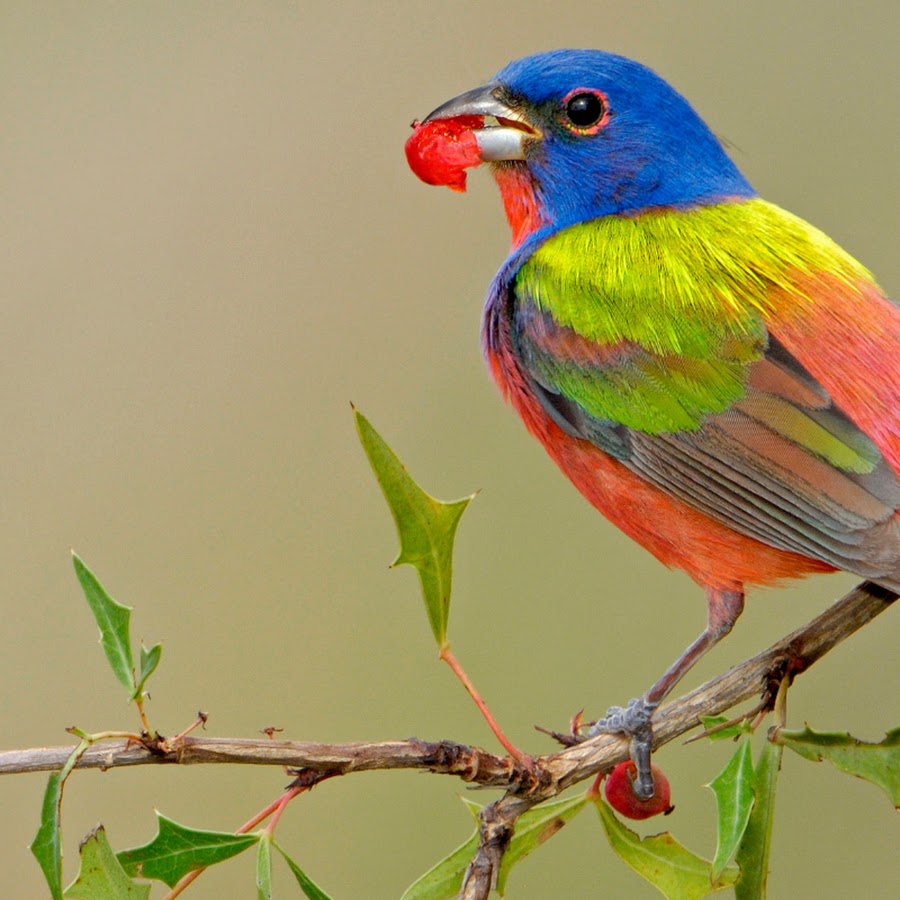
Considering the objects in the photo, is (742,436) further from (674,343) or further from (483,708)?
(483,708)

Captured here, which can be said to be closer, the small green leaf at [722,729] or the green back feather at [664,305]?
the small green leaf at [722,729]

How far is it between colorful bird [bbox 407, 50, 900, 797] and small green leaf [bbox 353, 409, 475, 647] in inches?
28.4

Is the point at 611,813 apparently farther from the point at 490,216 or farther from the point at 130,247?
the point at 130,247

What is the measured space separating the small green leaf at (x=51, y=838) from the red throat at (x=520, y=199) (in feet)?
8.10

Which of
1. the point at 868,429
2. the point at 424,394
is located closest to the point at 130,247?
the point at 424,394

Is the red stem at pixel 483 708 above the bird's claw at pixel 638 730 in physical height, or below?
above

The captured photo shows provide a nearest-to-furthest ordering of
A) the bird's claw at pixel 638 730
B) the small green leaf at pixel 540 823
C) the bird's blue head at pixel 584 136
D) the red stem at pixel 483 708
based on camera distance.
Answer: the red stem at pixel 483 708 → the small green leaf at pixel 540 823 → the bird's claw at pixel 638 730 → the bird's blue head at pixel 584 136

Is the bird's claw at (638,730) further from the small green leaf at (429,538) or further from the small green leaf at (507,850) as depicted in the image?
the small green leaf at (429,538)

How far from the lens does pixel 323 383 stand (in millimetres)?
6172

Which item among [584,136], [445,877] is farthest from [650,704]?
[584,136]

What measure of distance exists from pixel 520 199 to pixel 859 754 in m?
2.05

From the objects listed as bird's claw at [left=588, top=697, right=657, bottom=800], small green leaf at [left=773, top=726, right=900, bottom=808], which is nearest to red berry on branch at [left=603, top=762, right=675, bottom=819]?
bird's claw at [left=588, top=697, right=657, bottom=800]

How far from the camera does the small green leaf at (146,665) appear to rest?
2.38 m

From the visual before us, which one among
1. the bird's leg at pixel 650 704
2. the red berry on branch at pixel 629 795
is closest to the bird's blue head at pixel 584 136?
the bird's leg at pixel 650 704
